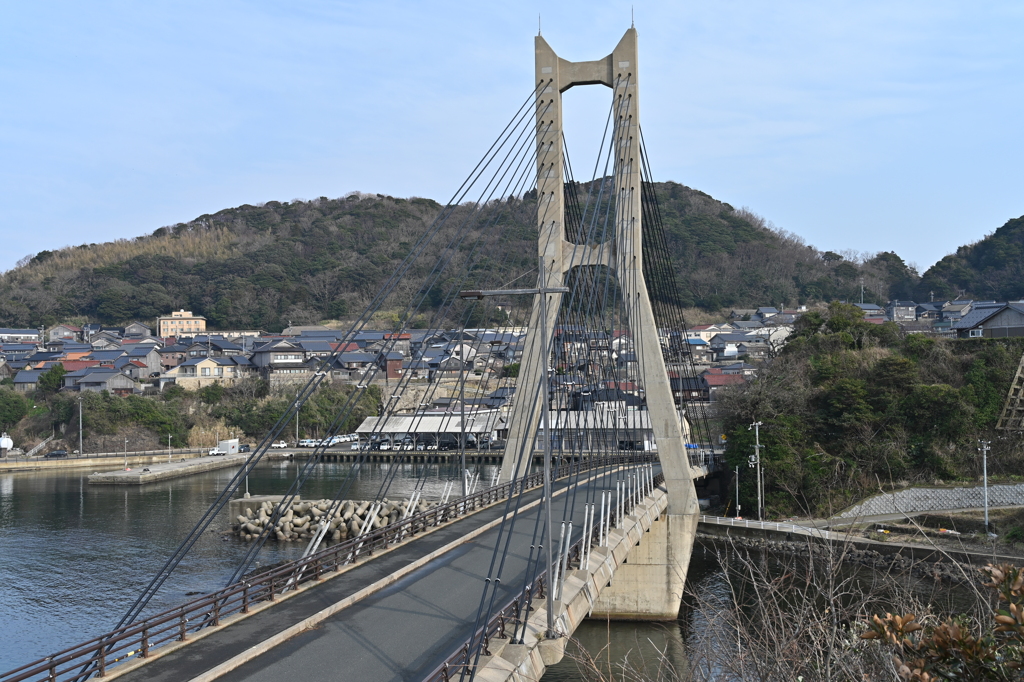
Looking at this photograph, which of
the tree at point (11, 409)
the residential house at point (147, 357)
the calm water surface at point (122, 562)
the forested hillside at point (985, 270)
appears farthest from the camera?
the forested hillside at point (985, 270)

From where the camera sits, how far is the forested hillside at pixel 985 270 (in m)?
83.4

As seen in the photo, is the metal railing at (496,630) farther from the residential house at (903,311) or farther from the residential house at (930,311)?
the residential house at (903,311)

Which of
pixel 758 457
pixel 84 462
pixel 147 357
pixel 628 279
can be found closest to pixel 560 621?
pixel 628 279

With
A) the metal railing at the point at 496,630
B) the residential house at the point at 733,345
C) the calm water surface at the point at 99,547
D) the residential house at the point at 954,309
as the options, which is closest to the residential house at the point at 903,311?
the residential house at the point at 954,309

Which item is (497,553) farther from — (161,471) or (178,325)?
(178,325)

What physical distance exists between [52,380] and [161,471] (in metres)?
22.5

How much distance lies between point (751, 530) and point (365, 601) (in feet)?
67.1

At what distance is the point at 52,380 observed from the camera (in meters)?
64.0

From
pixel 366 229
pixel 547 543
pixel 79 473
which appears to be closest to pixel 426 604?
pixel 547 543

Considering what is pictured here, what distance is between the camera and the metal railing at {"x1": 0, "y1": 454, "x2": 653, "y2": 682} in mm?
8727

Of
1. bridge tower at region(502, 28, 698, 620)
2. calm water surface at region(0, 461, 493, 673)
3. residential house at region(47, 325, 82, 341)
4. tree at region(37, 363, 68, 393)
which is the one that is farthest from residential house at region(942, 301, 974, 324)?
residential house at region(47, 325, 82, 341)

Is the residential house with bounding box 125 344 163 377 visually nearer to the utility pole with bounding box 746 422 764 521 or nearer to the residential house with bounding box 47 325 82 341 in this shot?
the residential house with bounding box 47 325 82 341

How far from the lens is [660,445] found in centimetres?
2242

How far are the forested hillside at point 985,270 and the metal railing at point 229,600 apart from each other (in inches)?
3238
